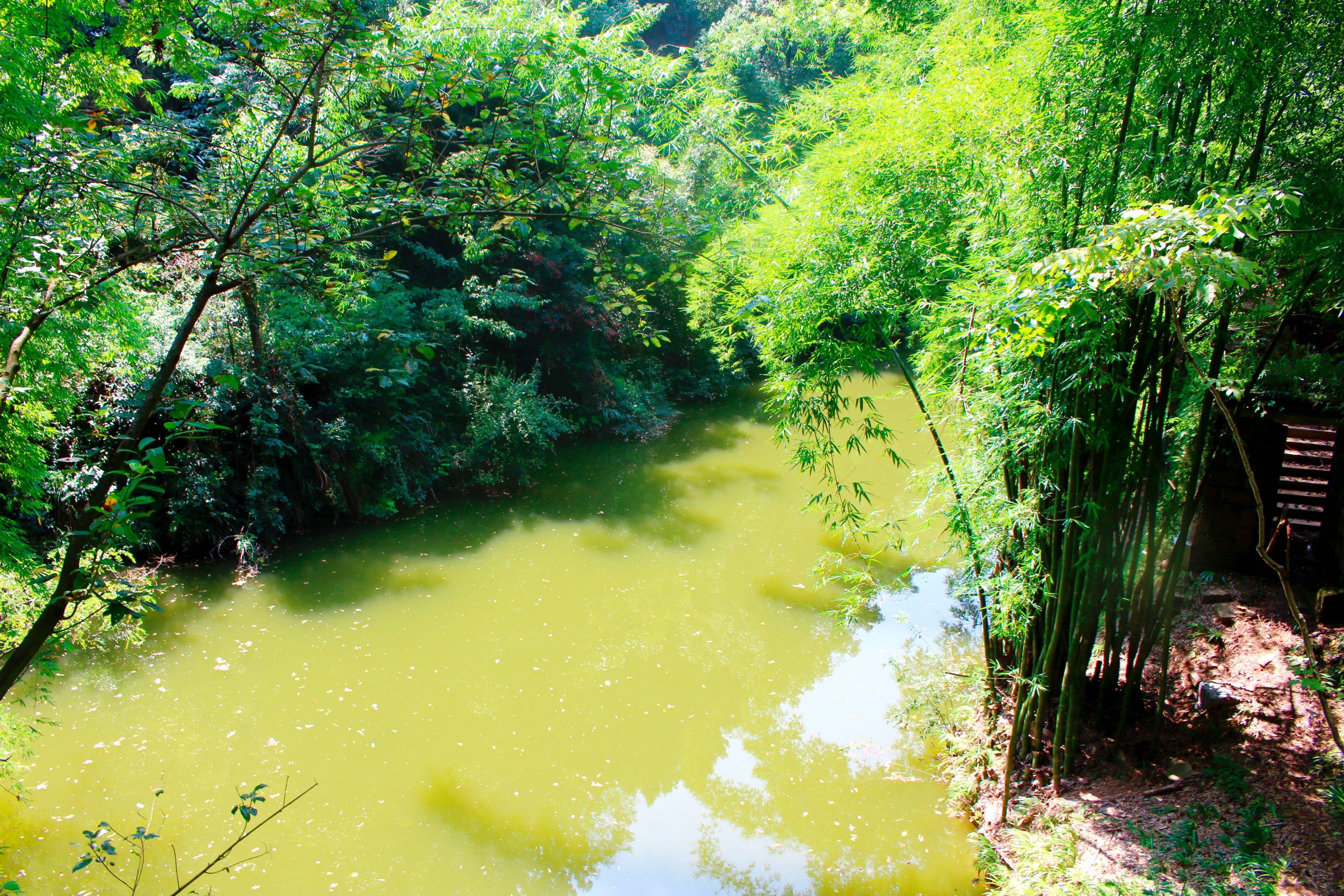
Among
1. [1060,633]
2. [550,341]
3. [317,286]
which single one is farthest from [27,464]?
[550,341]

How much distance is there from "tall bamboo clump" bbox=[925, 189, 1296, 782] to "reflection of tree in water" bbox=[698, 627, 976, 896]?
66 cm

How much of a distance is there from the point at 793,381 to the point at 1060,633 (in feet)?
5.83

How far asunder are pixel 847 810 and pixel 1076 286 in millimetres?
3059

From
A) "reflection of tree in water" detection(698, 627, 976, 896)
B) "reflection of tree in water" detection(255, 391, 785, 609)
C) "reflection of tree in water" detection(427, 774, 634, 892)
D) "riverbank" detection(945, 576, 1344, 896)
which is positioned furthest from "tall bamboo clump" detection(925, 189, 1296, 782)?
"reflection of tree in water" detection(255, 391, 785, 609)

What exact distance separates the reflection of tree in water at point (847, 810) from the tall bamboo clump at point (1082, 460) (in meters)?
0.66

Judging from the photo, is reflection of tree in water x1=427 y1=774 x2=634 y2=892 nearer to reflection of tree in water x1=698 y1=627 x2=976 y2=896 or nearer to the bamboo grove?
reflection of tree in water x1=698 y1=627 x2=976 y2=896

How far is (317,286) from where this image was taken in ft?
6.85

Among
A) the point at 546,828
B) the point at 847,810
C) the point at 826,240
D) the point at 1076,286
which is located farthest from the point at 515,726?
the point at 1076,286

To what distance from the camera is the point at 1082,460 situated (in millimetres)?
3092

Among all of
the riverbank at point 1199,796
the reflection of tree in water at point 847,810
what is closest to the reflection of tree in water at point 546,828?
the reflection of tree in water at point 847,810

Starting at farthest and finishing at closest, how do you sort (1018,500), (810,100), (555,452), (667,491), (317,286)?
(555,452) < (667,491) < (810,100) < (1018,500) < (317,286)

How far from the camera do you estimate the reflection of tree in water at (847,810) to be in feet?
12.1

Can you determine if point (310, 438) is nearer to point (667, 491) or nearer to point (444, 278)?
point (444, 278)

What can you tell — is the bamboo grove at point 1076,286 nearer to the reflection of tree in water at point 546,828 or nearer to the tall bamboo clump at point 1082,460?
the tall bamboo clump at point 1082,460
